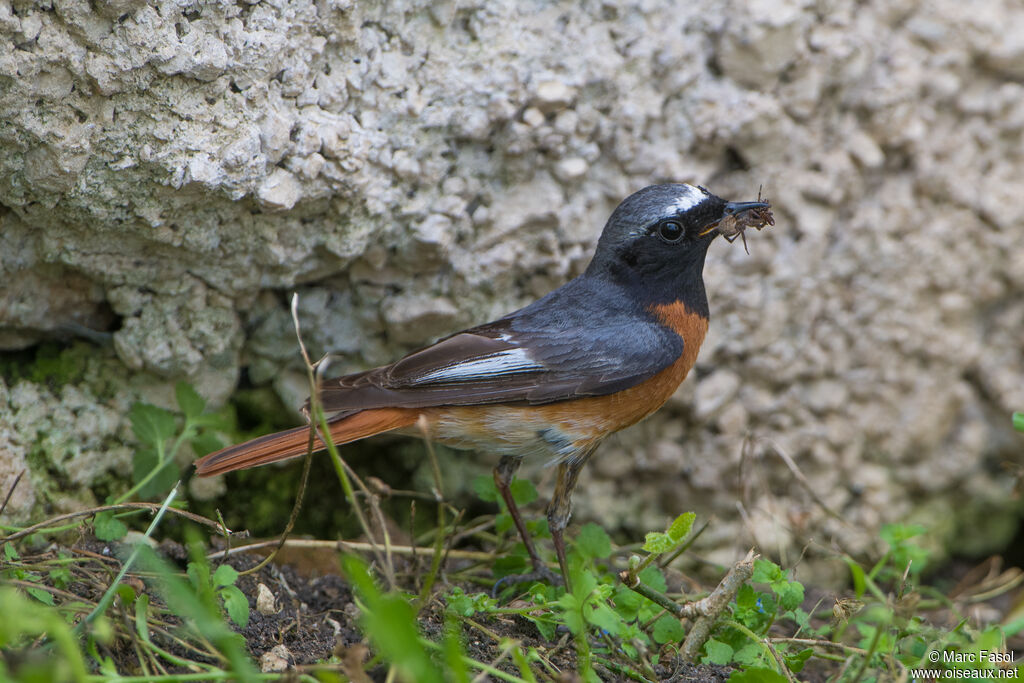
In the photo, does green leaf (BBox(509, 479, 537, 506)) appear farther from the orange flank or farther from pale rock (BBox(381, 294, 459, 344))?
pale rock (BBox(381, 294, 459, 344))

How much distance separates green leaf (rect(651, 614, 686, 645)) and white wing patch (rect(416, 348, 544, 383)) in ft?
3.53

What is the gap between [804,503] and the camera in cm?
490

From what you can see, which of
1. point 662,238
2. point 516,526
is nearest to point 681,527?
point 516,526

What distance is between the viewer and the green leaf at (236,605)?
287cm

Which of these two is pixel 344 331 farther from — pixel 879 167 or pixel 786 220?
pixel 879 167

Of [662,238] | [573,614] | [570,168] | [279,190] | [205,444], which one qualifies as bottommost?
[573,614]

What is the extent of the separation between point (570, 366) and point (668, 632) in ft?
3.52

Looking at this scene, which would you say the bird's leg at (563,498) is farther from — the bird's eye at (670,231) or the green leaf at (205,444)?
the green leaf at (205,444)

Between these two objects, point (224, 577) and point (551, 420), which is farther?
point (551, 420)

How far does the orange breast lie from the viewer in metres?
3.63

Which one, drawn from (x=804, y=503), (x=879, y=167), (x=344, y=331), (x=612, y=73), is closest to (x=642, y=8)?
(x=612, y=73)

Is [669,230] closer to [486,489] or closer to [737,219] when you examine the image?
[737,219]

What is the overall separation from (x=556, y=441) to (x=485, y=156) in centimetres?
130

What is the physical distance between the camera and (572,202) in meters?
4.23
